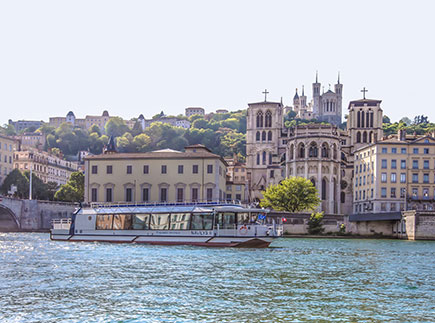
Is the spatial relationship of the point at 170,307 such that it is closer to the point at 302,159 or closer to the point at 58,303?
the point at 58,303

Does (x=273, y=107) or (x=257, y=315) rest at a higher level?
(x=273, y=107)

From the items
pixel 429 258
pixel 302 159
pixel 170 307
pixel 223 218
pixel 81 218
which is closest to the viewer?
pixel 170 307

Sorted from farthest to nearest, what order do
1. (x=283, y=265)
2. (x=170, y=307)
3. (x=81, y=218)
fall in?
(x=81, y=218) < (x=283, y=265) < (x=170, y=307)

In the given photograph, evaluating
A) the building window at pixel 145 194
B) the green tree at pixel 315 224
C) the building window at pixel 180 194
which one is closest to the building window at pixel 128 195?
the building window at pixel 145 194

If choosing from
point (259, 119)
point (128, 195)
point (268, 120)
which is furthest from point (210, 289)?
point (259, 119)

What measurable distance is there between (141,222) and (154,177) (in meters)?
34.3

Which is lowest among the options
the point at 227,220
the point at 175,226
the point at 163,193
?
the point at 175,226

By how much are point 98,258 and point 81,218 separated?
22170mm

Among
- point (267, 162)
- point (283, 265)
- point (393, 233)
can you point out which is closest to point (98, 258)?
point (283, 265)

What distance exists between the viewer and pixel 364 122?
130250mm

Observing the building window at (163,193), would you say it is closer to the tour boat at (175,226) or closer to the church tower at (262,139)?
the tour boat at (175,226)

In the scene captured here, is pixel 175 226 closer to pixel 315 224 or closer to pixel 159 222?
pixel 159 222

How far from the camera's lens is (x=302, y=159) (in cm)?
11375

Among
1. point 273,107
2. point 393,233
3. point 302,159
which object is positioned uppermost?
point 273,107
